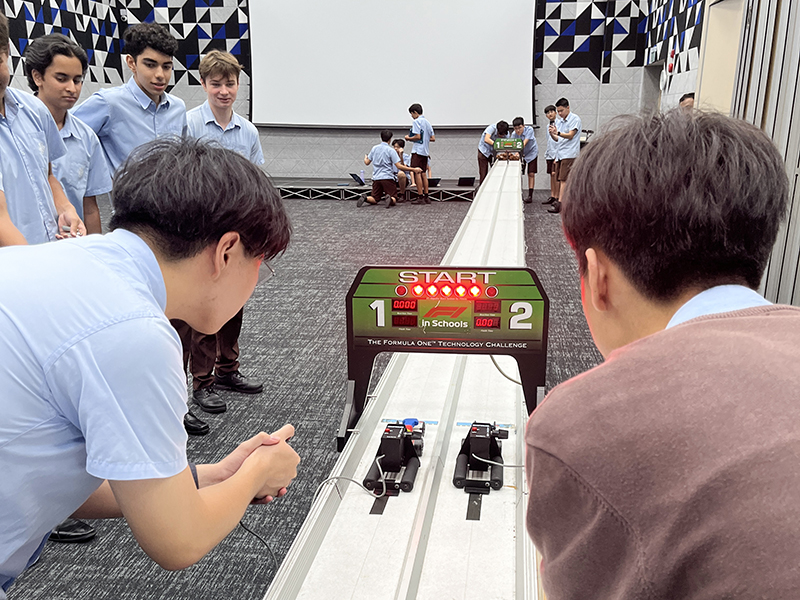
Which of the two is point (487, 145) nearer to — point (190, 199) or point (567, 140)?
point (567, 140)

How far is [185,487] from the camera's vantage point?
896 millimetres

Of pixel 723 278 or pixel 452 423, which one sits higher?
pixel 723 278

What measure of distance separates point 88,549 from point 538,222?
20.9 feet

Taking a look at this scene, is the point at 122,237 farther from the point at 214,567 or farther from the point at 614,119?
the point at 214,567

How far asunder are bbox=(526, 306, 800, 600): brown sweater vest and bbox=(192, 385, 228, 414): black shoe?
7.27ft

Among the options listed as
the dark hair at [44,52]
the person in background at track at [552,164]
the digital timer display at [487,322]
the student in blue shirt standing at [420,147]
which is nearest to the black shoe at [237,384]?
the dark hair at [44,52]

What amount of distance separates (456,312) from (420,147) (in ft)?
26.8

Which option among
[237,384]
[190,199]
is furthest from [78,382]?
[237,384]

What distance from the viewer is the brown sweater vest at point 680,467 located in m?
0.43

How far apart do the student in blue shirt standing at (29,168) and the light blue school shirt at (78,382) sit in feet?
4.11

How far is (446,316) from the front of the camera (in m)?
1.42


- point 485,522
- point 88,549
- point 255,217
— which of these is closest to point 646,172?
point 255,217

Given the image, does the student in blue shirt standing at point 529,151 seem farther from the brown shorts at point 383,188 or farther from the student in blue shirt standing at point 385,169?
the brown shorts at point 383,188

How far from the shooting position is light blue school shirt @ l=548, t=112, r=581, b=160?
7832 millimetres
